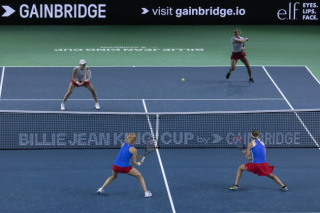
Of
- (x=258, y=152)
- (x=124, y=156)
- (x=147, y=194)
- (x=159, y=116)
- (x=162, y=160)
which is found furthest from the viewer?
(x=159, y=116)

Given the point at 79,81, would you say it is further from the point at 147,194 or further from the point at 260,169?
the point at 260,169

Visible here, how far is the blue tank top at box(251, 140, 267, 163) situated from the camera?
1544 centimetres

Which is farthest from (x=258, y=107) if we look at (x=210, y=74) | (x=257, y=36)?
(x=257, y=36)

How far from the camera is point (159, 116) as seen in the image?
65.6 feet

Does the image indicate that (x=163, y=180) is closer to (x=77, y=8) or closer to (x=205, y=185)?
(x=205, y=185)

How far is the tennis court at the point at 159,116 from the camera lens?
51.2 feet

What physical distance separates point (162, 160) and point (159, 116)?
7.83ft

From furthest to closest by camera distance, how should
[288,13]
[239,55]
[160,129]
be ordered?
[288,13], [239,55], [160,129]

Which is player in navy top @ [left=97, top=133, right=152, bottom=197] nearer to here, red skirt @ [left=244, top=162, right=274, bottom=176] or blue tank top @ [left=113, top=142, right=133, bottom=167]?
blue tank top @ [left=113, top=142, right=133, bottom=167]

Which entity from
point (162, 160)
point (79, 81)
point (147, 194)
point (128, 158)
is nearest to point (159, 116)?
point (162, 160)

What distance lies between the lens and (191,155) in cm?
1822

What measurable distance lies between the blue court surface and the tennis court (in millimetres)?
34

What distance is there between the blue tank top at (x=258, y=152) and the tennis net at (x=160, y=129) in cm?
299

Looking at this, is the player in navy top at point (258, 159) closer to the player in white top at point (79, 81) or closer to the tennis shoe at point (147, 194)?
the tennis shoe at point (147, 194)
